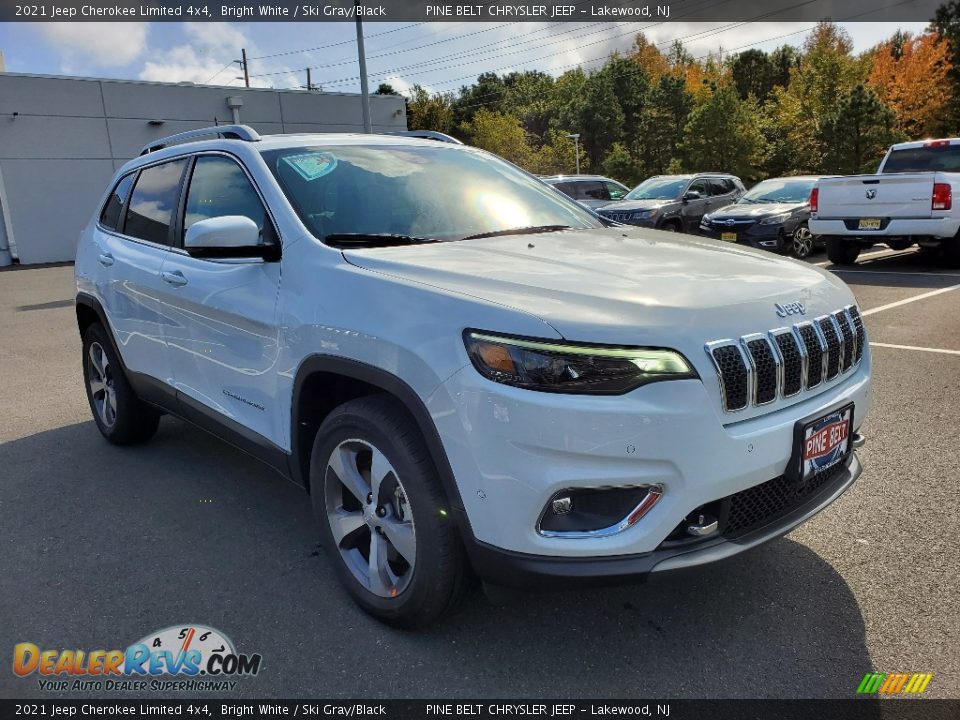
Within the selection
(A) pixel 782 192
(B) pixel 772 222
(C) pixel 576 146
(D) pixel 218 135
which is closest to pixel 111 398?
(D) pixel 218 135

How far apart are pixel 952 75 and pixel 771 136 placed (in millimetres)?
12249

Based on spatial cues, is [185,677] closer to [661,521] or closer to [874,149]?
[661,521]

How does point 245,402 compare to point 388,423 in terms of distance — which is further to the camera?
point 245,402

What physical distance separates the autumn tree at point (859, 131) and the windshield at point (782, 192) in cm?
2778

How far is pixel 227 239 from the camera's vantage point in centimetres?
290

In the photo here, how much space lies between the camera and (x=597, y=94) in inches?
2677

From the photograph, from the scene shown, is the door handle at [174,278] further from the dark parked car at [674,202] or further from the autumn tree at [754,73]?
the autumn tree at [754,73]

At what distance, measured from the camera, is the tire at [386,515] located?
7.82 ft

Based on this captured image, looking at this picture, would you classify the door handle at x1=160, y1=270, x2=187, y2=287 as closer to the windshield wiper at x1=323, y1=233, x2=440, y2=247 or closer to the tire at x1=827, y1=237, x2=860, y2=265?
the windshield wiper at x1=323, y1=233, x2=440, y2=247

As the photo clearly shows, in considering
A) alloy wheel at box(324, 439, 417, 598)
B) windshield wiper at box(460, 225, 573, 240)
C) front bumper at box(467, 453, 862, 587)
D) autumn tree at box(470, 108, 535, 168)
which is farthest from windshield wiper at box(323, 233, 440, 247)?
autumn tree at box(470, 108, 535, 168)

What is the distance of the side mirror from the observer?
2.90 metres

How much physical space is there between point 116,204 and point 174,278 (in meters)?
1.48

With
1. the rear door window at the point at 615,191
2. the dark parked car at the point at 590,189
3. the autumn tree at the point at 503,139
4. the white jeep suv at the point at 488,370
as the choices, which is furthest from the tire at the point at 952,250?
the autumn tree at the point at 503,139

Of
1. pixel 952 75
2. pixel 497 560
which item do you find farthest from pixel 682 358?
pixel 952 75
